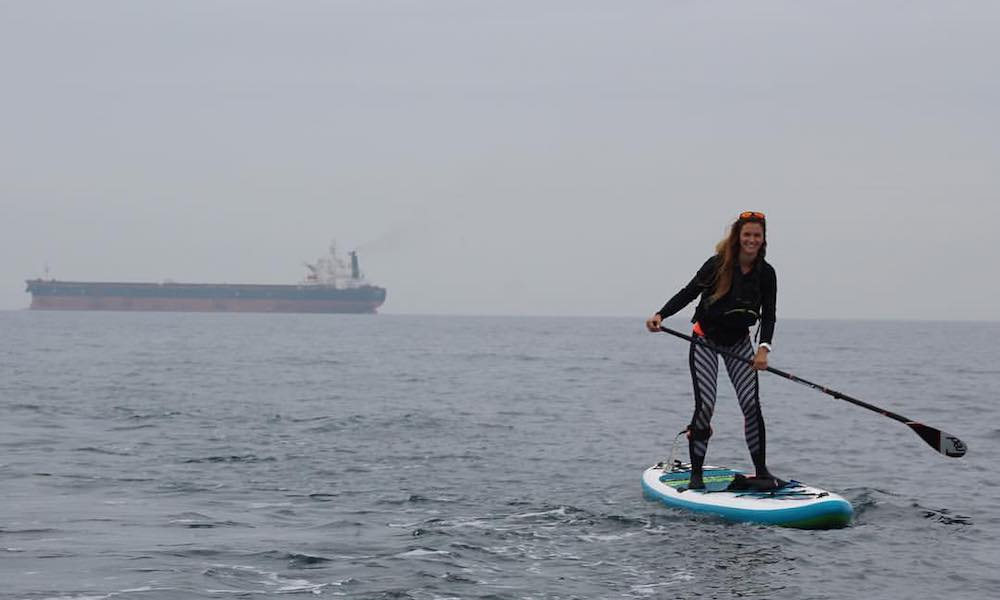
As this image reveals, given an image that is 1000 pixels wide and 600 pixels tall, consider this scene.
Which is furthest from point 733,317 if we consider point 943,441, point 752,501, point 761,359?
point 943,441

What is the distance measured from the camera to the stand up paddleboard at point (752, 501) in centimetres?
1075

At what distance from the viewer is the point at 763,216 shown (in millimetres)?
10969

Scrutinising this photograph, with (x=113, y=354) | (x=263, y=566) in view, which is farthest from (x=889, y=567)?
(x=113, y=354)

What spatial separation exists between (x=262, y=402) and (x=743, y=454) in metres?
13.0

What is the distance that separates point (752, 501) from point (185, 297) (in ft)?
557

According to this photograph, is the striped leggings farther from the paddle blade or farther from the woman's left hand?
the paddle blade

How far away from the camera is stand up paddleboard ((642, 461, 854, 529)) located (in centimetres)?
1075

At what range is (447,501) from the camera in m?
12.4

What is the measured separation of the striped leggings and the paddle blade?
1508mm

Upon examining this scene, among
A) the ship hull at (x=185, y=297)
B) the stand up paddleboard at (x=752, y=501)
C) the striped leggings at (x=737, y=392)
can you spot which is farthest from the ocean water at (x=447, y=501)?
the ship hull at (x=185, y=297)

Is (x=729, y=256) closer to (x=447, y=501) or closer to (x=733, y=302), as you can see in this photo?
(x=733, y=302)

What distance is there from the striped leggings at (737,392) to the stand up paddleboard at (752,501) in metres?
0.33

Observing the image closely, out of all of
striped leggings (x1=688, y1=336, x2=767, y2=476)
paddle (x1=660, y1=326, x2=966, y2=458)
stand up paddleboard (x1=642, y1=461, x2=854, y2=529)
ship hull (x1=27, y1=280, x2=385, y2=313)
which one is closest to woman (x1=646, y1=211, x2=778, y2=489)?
striped leggings (x1=688, y1=336, x2=767, y2=476)

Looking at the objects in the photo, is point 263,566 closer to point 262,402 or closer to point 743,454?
point 743,454
